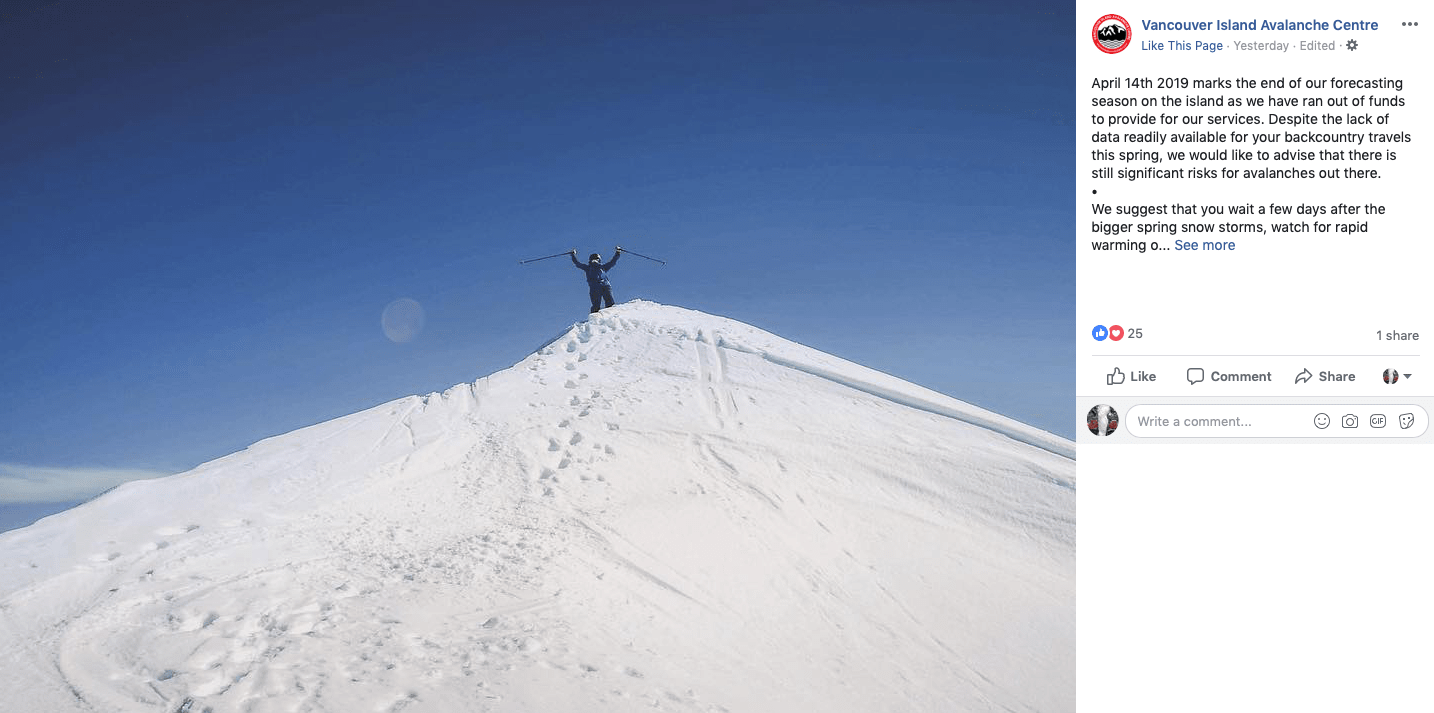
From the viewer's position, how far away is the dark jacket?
22188 mm

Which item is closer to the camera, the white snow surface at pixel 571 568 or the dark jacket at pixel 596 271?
the white snow surface at pixel 571 568
